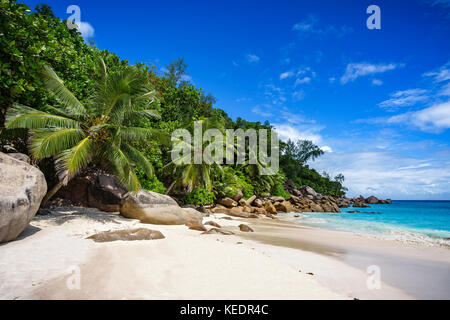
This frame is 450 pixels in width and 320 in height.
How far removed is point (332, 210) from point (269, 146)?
13683 mm

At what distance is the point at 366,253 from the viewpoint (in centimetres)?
719

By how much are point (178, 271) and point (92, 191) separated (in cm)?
1055

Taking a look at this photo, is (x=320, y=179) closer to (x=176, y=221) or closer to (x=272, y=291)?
(x=176, y=221)

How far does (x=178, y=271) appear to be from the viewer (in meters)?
4.08

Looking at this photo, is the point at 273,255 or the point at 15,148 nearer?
the point at 273,255

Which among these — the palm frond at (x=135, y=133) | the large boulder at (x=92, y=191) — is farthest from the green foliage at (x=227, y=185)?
the palm frond at (x=135, y=133)

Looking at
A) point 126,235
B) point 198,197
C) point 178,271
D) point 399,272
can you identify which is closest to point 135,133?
point 126,235

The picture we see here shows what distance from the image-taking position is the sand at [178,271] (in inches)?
127

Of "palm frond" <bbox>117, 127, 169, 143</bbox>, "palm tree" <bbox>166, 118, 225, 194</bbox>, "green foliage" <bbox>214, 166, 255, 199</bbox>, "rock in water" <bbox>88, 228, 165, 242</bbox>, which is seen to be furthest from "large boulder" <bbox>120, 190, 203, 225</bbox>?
"green foliage" <bbox>214, 166, 255, 199</bbox>

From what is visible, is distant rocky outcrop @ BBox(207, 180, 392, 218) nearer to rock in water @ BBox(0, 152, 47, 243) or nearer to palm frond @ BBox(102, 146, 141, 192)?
palm frond @ BBox(102, 146, 141, 192)

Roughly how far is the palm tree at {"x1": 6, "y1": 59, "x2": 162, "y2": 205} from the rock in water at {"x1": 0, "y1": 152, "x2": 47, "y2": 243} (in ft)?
5.08

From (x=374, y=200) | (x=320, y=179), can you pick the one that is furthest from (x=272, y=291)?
(x=374, y=200)

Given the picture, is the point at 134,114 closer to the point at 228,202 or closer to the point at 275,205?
the point at 228,202

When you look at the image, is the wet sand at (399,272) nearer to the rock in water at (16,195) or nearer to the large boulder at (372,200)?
the rock in water at (16,195)
